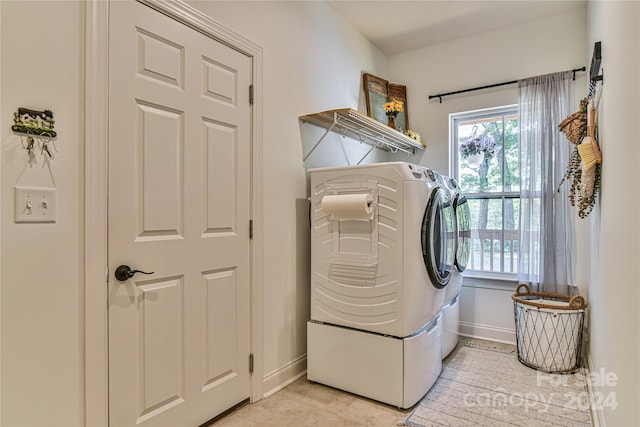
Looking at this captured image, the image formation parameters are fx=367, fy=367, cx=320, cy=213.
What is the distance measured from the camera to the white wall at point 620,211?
112 centimetres

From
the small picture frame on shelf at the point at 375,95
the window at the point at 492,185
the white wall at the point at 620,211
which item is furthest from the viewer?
the small picture frame on shelf at the point at 375,95

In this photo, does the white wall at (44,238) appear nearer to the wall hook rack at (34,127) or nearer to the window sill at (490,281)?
the wall hook rack at (34,127)

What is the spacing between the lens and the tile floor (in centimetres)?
197

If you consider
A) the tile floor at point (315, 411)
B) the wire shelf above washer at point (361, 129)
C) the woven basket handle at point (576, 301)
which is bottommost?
the tile floor at point (315, 411)

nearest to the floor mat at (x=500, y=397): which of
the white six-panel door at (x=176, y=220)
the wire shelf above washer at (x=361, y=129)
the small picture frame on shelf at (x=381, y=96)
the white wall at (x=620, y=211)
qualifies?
the white wall at (x=620, y=211)

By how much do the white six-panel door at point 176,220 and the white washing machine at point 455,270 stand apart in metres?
1.51

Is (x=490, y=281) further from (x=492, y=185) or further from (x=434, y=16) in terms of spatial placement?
(x=434, y=16)

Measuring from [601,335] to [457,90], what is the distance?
7.92ft

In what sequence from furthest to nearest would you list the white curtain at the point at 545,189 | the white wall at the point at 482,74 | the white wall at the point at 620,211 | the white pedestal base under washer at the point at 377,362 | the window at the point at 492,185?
the window at the point at 492,185 → the white wall at the point at 482,74 → the white curtain at the point at 545,189 → the white pedestal base under washer at the point at 377,362 → the white wall at the point at 620,211

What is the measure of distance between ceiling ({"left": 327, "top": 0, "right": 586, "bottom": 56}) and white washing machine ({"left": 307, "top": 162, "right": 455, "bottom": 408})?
1516 mm

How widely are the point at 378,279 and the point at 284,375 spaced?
3.00ft

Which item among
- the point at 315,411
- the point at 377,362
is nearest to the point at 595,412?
the point at 377,362

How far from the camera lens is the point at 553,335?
258 cm

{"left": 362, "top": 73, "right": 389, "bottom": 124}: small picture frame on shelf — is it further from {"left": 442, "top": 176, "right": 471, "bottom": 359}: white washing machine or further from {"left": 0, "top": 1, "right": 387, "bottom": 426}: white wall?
{"left": 0, "top": 1, "right": 387, "bottom": 426}: white wall
